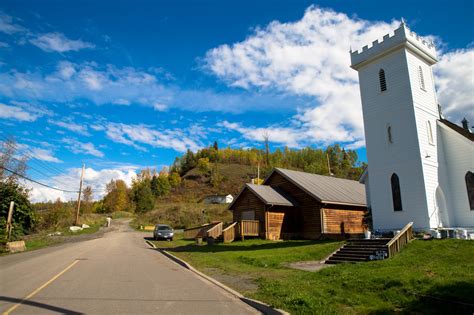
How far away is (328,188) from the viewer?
3036 centimetres

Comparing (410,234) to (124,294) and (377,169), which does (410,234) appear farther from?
(124,294)

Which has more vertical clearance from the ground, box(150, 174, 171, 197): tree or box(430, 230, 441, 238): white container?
box(150, 174, 171, 197): tree

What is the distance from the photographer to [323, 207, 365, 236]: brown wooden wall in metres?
26.7

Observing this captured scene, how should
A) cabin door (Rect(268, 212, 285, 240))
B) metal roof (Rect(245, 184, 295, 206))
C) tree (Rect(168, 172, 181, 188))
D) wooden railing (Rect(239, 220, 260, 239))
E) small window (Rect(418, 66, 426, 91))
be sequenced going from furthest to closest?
1. tree (Rect(168, 172, 181, 188))
2. cabin door (Rect(268, 212, 285, 240))
3. metal roof (Rect(245, 184, 295, 206))
4. wooden railing (Rect(239, 220, 260, 239))
5. small window (Rect(418, 66, 426, 91))

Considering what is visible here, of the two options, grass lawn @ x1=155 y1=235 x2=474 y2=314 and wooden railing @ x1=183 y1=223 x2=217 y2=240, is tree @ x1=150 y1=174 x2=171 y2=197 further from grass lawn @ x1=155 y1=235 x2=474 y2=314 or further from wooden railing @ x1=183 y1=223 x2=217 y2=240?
grass lawn @ x1=155 y1=235 x2=474 y2=314

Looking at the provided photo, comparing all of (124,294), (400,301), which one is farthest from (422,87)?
(124,294)

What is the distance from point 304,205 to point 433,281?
64.8 ft

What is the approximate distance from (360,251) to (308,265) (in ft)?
9.71

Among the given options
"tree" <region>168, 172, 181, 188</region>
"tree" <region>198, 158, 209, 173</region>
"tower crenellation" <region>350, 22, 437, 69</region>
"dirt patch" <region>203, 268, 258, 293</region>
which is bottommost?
"dirt patch" <region>203, 268, 258, 293</region>

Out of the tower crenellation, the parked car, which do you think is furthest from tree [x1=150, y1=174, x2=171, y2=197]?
the tower crenellation

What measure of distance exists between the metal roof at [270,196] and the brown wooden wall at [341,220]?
312 centimetres

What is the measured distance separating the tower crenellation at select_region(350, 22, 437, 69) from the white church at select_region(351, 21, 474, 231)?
0.06m

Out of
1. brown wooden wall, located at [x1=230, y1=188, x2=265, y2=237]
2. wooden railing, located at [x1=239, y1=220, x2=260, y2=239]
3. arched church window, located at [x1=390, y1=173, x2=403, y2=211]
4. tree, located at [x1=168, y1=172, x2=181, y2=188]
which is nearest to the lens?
arched church window, located at [x1=390, y1=173, x2=403, y2=211]

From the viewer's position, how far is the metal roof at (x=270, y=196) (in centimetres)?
2683
